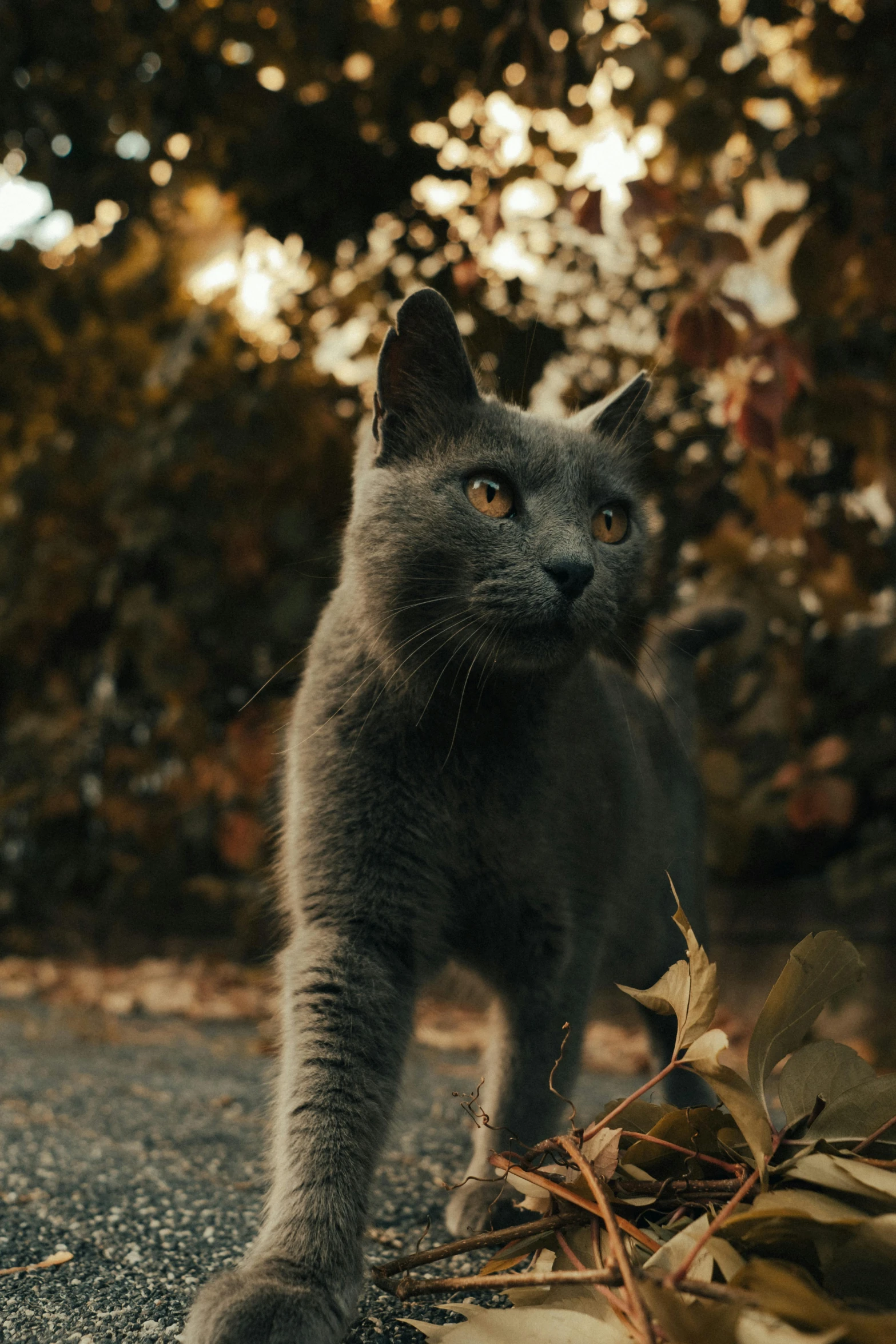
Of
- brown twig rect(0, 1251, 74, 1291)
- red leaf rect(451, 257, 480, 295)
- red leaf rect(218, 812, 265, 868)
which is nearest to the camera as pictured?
brown twig rect(0, 1251, 74, 1291)

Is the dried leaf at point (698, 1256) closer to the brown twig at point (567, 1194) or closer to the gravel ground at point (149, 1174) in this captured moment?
the brown twig at point (567, 1194)

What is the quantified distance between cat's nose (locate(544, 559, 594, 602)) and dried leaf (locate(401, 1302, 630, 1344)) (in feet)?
2.13

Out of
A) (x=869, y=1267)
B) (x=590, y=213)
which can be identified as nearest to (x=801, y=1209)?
(x=869, y=1267)

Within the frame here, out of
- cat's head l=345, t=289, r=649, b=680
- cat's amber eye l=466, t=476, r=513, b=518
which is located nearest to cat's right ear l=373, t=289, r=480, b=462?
cat's head l=345, t=289, r=649, b=680

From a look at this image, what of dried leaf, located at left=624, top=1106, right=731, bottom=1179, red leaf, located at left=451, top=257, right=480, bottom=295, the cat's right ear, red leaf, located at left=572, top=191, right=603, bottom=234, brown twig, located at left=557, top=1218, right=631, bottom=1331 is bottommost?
brown twig, located at left=557, top=1218, right=631, bottom=1331

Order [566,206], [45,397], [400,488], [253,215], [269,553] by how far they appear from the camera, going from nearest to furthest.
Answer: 1. [400,488]
2. [566,206]
3. [253,215]
4. [269,553]
5. [45,397]

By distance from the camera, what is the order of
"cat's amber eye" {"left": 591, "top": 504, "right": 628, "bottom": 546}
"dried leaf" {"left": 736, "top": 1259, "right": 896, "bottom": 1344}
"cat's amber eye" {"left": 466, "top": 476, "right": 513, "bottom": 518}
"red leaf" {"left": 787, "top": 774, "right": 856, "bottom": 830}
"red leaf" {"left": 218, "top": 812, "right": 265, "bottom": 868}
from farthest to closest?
"red leaf" {"left": 218, "top": 812, "right": 265, "bottom": 868} < "red leaf" {"left": 787, "top": 774, "right": 856, "bottom": 830} < "cat's amber eye" {"left": 591, "top": 504, "right": 628, "bottom": 546} < "cat's amber eye" {"left": 466, "top": 476, "right": 513, "bottom": 518} < "dried leaf" {"left": 736, "top": 1259, "right": 896, "bottom": 1344}

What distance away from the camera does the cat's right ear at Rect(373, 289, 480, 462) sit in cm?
120

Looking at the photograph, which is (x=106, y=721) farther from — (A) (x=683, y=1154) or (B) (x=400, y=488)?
(A) (x=683, y=1154)

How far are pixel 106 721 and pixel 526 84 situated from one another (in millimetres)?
2747

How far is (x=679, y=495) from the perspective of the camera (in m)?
2.68

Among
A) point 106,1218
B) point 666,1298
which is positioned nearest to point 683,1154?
point 666,1298

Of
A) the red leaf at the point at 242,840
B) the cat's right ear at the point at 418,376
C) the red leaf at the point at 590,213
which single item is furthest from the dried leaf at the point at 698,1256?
the red leaf at the point at 242,840

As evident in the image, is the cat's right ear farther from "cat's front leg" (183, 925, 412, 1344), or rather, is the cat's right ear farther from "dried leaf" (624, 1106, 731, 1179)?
"dried leaf" (624, 1106, 731, 1179)
